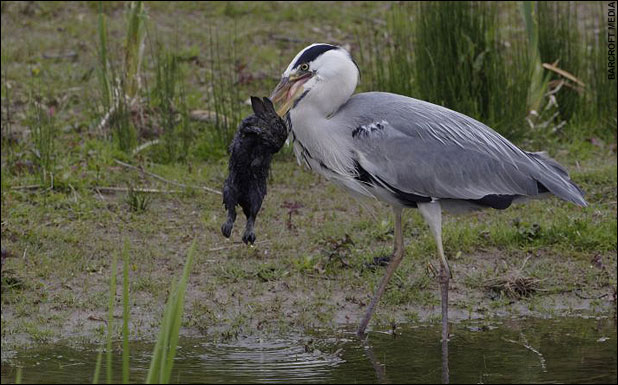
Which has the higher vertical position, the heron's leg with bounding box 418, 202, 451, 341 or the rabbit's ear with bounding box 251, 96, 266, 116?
the rabbit's ear with bounding box 251, 96, 266, 116

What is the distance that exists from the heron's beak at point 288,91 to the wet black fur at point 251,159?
0.38m

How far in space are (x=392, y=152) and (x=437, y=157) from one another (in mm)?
260

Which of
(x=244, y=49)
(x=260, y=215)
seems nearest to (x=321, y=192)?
(x=260, y=215)

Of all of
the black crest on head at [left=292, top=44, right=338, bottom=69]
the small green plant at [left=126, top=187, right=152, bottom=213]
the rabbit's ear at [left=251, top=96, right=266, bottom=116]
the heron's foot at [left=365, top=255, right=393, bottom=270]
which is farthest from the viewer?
the small green plant at [left=126, top=187, right=152, bottom=213]

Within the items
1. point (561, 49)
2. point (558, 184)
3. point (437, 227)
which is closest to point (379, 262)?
point (437, 227)

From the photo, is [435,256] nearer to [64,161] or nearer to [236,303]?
[236,303]

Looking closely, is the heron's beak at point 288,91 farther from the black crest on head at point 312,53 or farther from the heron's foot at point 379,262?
the heron's foot at point 379,262

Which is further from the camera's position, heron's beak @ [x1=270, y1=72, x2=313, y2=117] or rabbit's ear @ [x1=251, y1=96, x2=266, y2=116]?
heron's beak @ [x1=270, y1=72, x2=313, y2=117]

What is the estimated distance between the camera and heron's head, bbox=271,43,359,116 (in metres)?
5.63

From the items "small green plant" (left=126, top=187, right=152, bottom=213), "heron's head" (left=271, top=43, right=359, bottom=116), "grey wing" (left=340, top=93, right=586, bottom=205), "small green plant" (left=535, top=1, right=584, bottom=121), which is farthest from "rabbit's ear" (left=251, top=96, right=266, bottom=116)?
"small green plant" (left=535, top=1, right=584, bottom=121)

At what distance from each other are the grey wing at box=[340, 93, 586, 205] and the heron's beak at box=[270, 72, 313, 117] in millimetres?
284

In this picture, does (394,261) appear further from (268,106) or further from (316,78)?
(268,106)

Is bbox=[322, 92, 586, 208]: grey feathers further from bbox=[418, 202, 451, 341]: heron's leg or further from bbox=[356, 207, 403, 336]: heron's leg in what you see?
bbox=[356, 207, 403, 336]: heron's leg

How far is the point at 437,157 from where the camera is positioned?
573 centimetres
